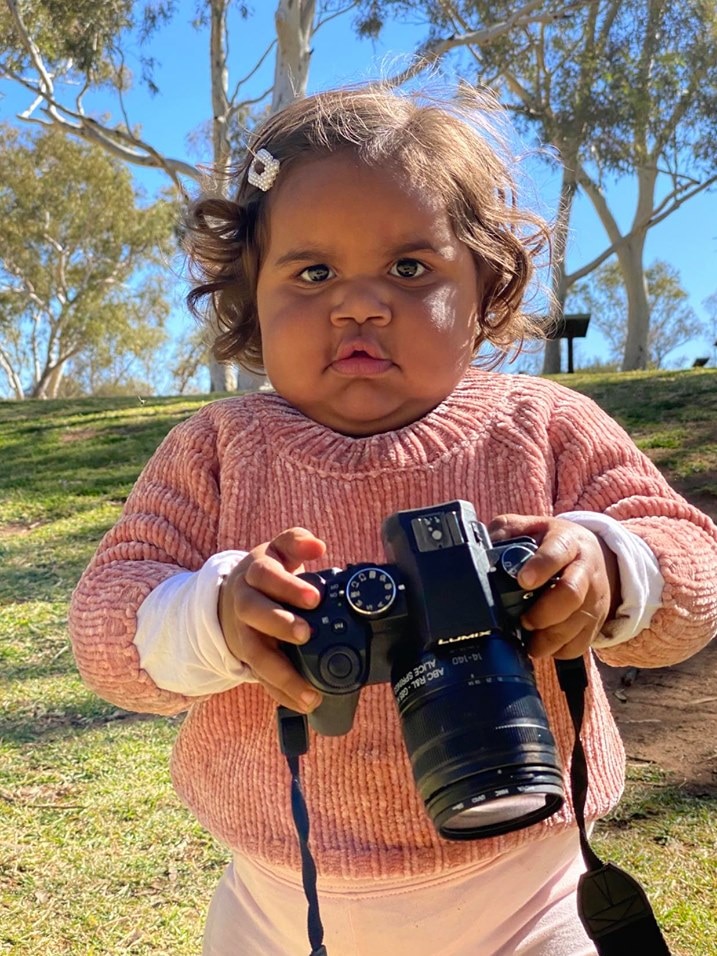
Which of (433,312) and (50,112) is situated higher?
(50,112)

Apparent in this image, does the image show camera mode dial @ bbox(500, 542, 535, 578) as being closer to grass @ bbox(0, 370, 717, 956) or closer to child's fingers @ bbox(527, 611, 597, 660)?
child's fingers @ bbox(527, 611, 597, 660)

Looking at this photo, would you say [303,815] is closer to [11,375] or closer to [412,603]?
[412,603]

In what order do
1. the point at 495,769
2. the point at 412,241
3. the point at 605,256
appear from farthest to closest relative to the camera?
the point at 605,256 < the point at 412,241 < the point at 495,769

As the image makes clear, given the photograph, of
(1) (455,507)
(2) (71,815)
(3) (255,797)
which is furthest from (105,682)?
(2) (71,815)

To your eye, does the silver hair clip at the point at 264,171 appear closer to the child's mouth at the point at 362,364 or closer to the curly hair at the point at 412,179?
the curly hair at the point at 412,179

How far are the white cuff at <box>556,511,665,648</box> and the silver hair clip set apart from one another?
0.71 m

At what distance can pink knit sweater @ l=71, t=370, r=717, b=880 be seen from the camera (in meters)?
1.23

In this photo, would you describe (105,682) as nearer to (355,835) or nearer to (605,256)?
(355,835)

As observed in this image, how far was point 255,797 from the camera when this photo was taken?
128cm

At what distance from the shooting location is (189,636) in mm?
1142

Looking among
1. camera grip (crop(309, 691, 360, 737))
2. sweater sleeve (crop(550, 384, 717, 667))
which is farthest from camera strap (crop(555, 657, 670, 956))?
camera grip (crop(309, 691, 360, 737))

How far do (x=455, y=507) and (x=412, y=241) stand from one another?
0.50 meters

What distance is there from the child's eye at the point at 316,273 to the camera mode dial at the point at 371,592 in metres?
0.54

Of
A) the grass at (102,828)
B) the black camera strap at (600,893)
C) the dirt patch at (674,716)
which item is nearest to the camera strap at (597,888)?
the black camera strap at (600,893)
